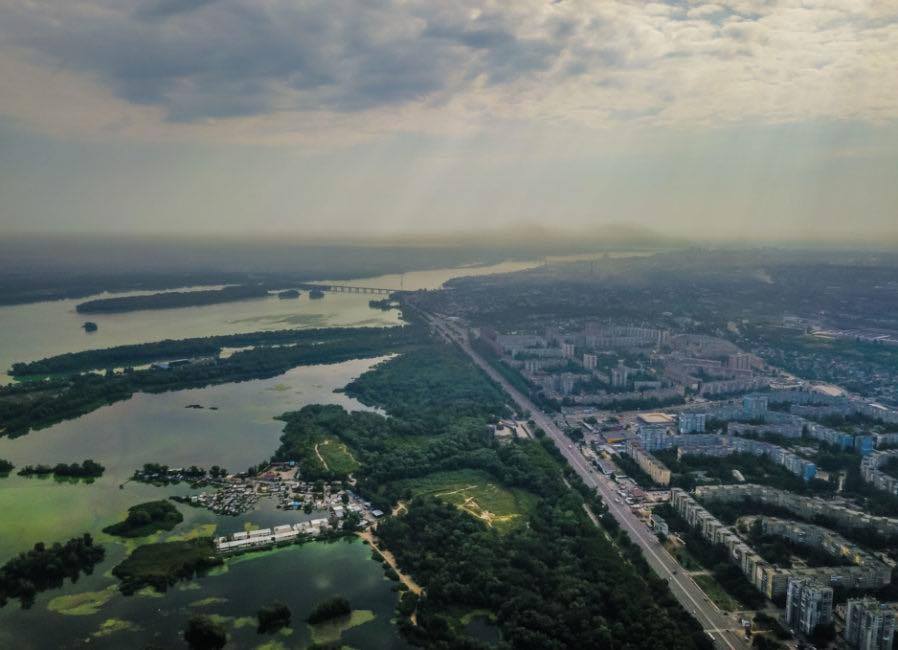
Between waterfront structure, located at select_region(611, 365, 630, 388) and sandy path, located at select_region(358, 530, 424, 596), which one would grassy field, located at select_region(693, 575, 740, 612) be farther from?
waterfront structure, located at select_region(611, 365, 630, 388)

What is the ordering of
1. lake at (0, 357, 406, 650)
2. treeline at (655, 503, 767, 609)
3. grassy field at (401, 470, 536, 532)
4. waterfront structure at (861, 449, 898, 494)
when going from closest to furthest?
lake at (0, 357, 406, 650), treeline at (655, 503, 767, 609), grassy field at (401, 470, 536, 532), waterfront structure at (861, 449, 898, 494)

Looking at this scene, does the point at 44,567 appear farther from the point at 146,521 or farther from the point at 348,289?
the point at 348,289

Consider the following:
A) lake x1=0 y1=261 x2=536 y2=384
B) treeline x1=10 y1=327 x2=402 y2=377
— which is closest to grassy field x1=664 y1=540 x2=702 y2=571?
treeline x1=10 y1=327 x2=402 y2=377

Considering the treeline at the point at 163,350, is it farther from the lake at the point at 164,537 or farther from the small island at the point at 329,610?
the small island at the point at 329,610

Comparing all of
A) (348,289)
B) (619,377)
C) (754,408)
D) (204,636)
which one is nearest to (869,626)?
(204,636)

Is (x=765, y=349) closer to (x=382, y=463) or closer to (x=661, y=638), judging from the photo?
(x=382, y=463)

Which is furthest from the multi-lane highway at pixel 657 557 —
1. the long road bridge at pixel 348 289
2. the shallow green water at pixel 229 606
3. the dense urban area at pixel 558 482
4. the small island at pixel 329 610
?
the long road bridge at pixel 348 289
